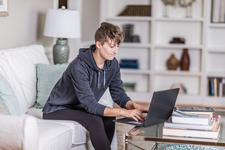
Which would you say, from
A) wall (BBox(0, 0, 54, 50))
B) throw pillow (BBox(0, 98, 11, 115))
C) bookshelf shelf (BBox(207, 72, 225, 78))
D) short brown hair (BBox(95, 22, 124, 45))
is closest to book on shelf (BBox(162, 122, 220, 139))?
short brown hair (BBox(95, 22, 124, 45))

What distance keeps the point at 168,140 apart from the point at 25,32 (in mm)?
2180

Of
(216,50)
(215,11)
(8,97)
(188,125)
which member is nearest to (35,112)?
(8,97)

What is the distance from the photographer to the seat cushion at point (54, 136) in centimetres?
197

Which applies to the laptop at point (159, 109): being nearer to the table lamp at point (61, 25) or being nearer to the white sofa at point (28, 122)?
the white sofa at point (28, 122)

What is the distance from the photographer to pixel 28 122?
5.57 ft

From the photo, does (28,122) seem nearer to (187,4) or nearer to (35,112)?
(35,112)

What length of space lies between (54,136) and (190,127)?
0.80m

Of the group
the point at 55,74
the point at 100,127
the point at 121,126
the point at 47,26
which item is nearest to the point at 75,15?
the point at 47,26

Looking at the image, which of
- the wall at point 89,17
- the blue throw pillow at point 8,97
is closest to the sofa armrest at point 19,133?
the blue throw pillow at point 8,97

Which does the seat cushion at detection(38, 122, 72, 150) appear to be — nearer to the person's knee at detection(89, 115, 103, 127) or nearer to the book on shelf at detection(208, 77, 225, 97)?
the person's knee at detection(89, 115, 103, 127)

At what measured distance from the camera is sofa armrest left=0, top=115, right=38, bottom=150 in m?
1.70

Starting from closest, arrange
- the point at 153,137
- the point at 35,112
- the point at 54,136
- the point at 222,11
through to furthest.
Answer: the point at 153,137, the point at 54,136, the point at 35,112, the point at 222,11

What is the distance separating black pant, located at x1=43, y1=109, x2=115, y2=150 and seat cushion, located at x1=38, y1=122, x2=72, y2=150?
0.34ft

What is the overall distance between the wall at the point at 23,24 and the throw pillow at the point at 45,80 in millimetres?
476
